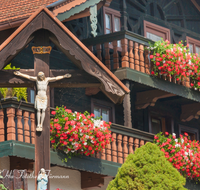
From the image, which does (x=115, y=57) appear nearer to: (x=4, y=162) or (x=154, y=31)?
(x=154, y=31)

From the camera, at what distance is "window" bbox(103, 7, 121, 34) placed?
20250 mm

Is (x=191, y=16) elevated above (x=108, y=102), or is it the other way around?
(x=191, y=16)

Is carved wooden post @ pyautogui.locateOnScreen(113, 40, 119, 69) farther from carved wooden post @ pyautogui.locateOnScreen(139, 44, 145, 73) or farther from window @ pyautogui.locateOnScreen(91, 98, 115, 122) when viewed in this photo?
window @ pyautogui.locateOnScreen(91, 98, 115, 122)

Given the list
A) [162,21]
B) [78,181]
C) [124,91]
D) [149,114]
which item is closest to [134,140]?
[78,181]

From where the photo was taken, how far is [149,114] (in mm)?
20953

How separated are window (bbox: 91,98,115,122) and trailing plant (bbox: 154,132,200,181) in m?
2.41

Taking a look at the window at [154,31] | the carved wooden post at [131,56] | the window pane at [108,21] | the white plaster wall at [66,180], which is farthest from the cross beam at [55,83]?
the window at [154,31]

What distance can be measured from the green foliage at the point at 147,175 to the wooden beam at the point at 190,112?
7.96 meters

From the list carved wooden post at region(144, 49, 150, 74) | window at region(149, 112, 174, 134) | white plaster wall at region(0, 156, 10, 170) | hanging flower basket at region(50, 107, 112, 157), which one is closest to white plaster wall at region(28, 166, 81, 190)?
hanging flower basket at region(50, 107, 112, 157)

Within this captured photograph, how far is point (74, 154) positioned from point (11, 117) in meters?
1.99

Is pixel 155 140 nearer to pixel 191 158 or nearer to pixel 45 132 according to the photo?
pixel 191 158

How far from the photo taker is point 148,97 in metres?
19.5

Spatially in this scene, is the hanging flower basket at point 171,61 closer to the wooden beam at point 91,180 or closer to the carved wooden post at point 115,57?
the carved wooden post at point 115,57

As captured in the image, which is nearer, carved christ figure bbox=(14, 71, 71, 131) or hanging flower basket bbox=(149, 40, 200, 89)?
carved christ figure bbox=(14, 71, 71, 131)
